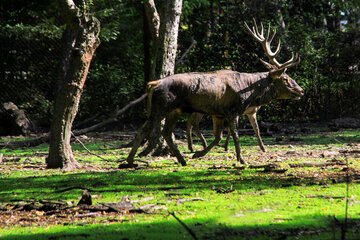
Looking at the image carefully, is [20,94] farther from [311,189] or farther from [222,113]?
[311,189]

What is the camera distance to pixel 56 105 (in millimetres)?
9516

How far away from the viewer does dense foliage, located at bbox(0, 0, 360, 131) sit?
774 inches

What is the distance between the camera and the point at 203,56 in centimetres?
1972

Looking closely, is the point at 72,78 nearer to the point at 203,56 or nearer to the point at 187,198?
the point at 187,198

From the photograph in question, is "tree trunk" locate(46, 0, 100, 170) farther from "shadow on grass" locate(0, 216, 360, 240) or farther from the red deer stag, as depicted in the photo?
"shadow on grass" locate(0, 216, 360, 240)

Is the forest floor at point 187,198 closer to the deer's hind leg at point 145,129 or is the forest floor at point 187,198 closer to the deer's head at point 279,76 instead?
the deer's hind leg at point 145,129

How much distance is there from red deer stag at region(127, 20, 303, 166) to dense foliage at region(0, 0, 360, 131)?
8361 mm

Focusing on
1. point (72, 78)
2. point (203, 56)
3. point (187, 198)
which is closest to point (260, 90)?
point (72, 78)

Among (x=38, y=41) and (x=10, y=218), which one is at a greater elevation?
(x=38, y=41)

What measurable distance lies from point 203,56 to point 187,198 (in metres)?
13.8

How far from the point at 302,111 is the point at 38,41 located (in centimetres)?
1082

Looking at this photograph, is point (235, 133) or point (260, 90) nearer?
point (235, 133)

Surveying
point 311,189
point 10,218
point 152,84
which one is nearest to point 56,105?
point 152,84

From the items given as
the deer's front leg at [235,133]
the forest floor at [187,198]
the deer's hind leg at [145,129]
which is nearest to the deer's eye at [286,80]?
the forest floor at [187,198]
